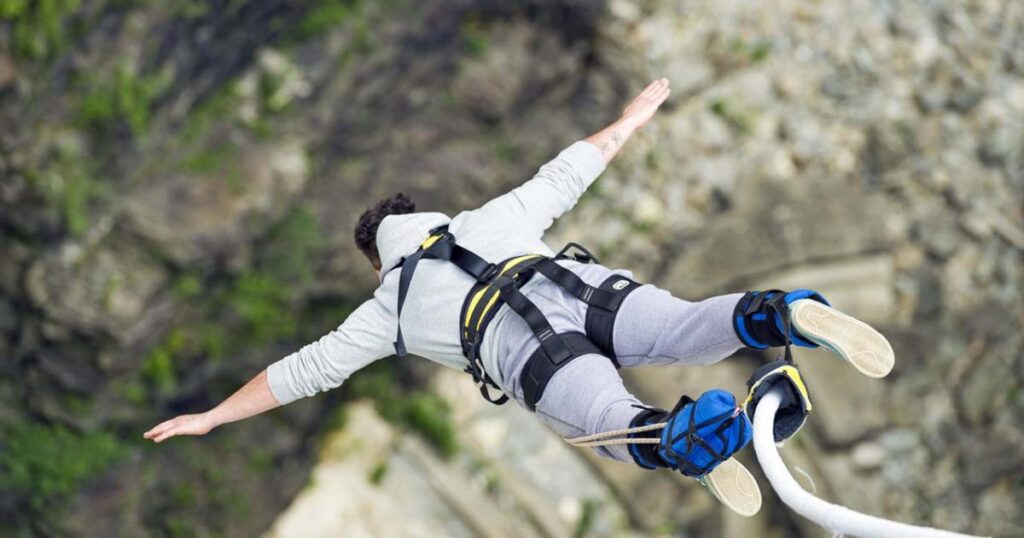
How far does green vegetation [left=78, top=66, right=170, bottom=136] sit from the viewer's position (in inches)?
352

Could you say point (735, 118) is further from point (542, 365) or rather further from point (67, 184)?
point (542, 365)

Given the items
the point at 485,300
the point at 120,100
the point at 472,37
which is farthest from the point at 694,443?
the point at 472,37

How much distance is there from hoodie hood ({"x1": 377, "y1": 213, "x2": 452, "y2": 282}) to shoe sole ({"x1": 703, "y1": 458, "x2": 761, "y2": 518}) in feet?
5.44

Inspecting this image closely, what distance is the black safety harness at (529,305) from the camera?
14.7ft

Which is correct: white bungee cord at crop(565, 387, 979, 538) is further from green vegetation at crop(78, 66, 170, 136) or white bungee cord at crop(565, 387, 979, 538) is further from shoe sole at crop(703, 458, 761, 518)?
green vegetation at crop(78, 66, 170, 136)

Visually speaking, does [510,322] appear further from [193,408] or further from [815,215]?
[815,215]

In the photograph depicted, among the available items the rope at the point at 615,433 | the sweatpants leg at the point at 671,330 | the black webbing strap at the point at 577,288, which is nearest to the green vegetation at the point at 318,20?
the black webbing strap at the point at 577,288

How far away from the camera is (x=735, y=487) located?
13.4 feet

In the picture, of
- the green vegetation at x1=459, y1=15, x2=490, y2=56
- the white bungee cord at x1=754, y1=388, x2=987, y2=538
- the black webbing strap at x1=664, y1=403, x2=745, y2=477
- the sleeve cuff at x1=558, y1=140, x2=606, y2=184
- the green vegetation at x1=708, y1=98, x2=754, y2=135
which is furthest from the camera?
the green vegetation at x1=708, y1=98, x2=754, y2=135

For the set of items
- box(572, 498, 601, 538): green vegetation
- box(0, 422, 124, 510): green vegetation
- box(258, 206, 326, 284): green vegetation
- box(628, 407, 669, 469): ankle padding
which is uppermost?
box(628, 407, 669, 469): ankle padding

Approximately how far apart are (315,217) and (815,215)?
17.0 feet

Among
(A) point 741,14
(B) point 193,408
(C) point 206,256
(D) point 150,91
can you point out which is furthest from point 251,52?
(A) point 741,14

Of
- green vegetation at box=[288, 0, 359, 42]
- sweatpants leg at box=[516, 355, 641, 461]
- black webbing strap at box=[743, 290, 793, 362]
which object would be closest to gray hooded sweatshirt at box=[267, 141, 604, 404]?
A: sweatpants leg at box=[516, 355, 641, 461]

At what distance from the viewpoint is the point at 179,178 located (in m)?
9.61
